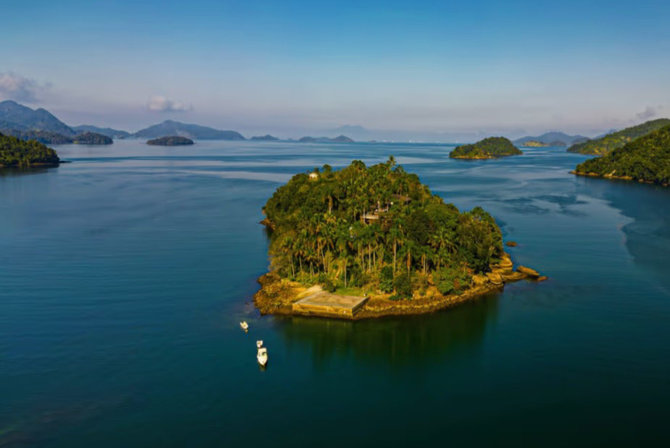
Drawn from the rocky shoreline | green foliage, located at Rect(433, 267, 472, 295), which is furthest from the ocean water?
green foliage, located at Rect(433, 267, 472, 295)

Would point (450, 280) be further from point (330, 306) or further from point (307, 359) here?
point (307, 359)

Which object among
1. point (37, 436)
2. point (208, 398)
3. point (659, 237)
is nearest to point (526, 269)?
point (659, 237)

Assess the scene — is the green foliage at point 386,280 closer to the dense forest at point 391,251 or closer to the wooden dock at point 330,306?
the dense forest at point 391,251

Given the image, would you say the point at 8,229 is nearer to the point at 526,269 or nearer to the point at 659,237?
the point at 526,269

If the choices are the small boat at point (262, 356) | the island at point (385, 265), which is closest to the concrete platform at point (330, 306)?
the island at point (385, 265)

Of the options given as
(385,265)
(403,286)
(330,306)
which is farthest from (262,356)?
(385,265)

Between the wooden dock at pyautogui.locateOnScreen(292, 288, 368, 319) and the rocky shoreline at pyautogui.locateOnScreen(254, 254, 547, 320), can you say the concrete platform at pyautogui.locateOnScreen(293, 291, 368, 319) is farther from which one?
the rocky shoreline at pyautogui.locateOnScreen(254, 254, 547, 320)
